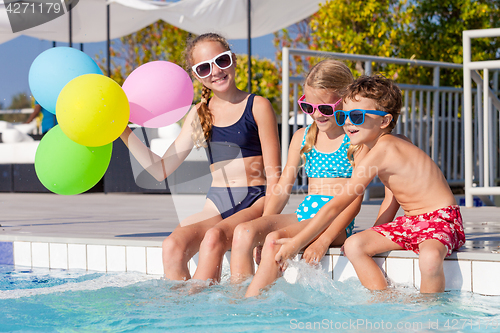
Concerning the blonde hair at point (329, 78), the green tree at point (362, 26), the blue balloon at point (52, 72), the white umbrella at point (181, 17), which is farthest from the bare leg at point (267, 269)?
the green tree at point (362, 26)

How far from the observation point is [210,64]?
9.78ft

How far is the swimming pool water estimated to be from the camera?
2283 mm

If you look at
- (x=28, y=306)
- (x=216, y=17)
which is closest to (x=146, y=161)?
(x=28, y=306)

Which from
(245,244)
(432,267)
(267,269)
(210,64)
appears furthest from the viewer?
(210,64)

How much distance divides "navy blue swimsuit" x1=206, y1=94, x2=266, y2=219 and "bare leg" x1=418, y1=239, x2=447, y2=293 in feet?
3.30

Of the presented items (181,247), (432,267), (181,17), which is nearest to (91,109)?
(181,247)

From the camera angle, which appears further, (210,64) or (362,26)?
(362,26)

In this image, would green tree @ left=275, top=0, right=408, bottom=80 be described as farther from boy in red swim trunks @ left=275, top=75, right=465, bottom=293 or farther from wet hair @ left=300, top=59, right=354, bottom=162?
boy in red swim trunks @ left=275, top=75, right=465, bottom=293

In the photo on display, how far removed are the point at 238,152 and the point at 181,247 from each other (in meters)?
0.63

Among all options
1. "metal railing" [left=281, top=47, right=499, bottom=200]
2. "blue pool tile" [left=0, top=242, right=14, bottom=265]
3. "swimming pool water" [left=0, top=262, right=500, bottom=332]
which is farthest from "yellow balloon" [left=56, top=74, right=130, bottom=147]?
"metal railing" [left=281, top=47, right=499, bottom=200]

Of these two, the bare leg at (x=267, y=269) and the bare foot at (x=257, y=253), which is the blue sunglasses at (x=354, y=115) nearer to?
the bare leg at (x=267, y=269)

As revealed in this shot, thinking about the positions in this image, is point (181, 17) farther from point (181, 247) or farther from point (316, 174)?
point (181, 247)

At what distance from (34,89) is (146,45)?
722 inches

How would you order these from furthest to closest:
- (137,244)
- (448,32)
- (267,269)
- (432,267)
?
(448,32), (137,244), (267,269), (432,267)
